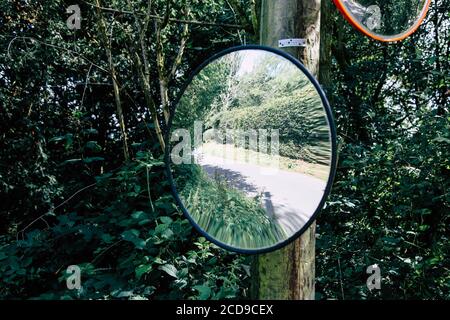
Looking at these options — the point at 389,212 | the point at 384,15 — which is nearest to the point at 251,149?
the point at 384,15

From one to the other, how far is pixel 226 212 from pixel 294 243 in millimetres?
248

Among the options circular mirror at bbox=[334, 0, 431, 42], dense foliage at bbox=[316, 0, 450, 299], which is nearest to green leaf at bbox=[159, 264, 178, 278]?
dense foliage at bbox=[316, 0, 450, 299]

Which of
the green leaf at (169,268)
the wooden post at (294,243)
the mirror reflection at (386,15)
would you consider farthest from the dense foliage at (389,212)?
the mirror reflection at (386,15)

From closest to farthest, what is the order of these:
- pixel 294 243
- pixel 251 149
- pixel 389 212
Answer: pixel 251 149 < pixel 294 243 < pixel 389 212

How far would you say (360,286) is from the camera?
98.2 inches

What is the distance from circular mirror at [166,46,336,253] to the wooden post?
0.16m

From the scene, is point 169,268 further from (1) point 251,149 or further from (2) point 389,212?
(2) point 389,212

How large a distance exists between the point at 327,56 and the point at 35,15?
3.34 metres

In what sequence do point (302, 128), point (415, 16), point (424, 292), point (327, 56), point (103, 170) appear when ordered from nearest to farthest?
point (302, 128) < point (415, 16) < point (424, 292) < point (327, 56) < point (103, 170)

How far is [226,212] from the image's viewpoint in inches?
47.8

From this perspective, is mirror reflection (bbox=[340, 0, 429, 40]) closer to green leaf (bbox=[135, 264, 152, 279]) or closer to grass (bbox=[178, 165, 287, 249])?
grass (bbox=[178, 165, 287, 249])

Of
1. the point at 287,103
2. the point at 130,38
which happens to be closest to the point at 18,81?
the point at 130,38

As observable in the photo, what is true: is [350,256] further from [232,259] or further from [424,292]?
[232,259]

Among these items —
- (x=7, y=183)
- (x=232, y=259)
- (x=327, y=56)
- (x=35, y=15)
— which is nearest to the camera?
(x=232, y=259)
